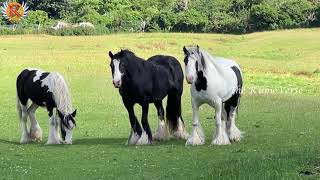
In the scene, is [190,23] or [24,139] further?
[190,23]

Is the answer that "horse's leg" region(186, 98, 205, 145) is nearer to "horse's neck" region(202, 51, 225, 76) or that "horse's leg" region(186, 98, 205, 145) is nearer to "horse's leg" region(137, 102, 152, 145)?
"horse's neck" region(202, 51, 225, 76)

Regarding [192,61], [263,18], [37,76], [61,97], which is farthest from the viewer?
[263,18]

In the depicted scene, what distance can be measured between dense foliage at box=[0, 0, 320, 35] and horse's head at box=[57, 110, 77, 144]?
65.1 meters

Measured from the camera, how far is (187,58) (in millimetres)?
14719

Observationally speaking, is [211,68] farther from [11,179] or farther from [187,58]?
[11,179]

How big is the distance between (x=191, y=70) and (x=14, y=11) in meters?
89.3

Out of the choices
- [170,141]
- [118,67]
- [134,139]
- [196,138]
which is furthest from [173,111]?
[118,67]

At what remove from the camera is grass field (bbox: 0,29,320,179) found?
11172mm

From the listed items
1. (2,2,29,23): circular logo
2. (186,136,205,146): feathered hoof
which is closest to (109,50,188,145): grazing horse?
(186,136,205,146): feathered hoof

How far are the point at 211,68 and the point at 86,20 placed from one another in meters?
86.1

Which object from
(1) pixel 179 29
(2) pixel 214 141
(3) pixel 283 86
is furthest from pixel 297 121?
(1) pixel 179 29

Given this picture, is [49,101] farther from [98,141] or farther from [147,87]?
[147,87]

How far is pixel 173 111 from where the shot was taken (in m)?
16.9

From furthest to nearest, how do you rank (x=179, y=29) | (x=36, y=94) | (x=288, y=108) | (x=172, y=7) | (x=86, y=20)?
(x=172, y=7)
(x=86, y=20)
(x=179, y=29)
(x=288, y=108)
(x=36, y=94)
